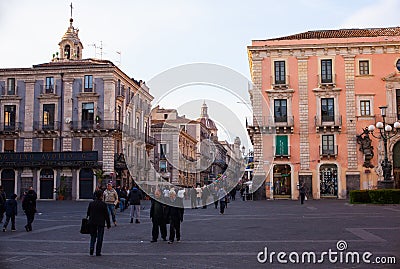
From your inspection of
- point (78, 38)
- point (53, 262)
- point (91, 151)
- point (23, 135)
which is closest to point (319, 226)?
point (53, 262)

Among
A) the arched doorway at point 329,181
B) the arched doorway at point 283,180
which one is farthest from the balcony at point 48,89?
the arched doorway at point 329,181

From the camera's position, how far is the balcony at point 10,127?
52781 millimetres

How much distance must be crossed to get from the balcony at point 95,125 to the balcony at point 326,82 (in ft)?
67.4

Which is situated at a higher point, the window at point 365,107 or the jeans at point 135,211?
the window at point 365,107

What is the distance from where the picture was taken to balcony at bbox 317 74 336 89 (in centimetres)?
4491

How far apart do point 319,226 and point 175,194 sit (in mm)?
6088

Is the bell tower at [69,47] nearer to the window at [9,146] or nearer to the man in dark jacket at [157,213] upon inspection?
the window at [9,146]

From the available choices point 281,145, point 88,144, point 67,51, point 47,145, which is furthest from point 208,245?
point 67,51

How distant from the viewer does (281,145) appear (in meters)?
45.0

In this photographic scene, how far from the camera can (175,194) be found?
15.1m

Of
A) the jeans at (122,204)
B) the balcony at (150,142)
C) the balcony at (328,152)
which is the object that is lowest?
the jeans at (122,204)

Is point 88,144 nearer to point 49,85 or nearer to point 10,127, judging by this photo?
point 49,85

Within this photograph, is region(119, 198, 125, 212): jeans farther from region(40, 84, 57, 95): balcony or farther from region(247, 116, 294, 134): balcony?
region(40, 84, 57, 95): balcony

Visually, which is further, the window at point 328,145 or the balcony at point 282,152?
the balcony at point 282,152
